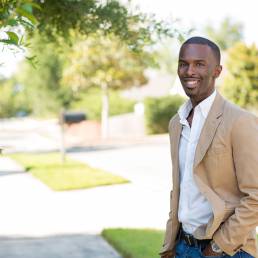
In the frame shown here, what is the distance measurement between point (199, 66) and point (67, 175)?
12.0m

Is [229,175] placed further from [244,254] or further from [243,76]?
[243,76]

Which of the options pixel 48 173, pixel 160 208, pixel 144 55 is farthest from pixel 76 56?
pixel 144 55

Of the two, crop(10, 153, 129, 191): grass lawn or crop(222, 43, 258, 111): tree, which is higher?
crop(222, 43, 258, 111): tree

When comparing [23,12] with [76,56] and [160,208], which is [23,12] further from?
[76,56]

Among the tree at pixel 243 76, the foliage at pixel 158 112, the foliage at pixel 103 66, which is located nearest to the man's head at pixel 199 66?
the foliage at pixel 103 66

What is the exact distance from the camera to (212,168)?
8.71ft

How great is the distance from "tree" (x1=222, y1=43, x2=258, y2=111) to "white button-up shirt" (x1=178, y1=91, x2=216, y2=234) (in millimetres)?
31042

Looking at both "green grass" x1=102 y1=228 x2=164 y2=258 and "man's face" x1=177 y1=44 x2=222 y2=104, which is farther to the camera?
"green grass" x1=102 y1=228 x2=164 y2=258

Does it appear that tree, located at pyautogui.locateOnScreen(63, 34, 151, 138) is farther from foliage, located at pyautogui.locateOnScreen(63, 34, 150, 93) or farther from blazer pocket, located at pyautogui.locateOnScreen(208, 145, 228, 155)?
blazer pocket, located at pyautogui.locateOnScreen(208, 145, 228, 155)

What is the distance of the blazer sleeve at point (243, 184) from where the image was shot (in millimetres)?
2584

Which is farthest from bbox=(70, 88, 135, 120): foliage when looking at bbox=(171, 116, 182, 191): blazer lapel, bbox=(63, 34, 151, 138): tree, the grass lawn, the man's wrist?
the man's wrist

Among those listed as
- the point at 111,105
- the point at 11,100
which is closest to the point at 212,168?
the point at 111,105

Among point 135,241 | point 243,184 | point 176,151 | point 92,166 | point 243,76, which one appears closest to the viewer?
point 243,184

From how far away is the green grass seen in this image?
6383mm
